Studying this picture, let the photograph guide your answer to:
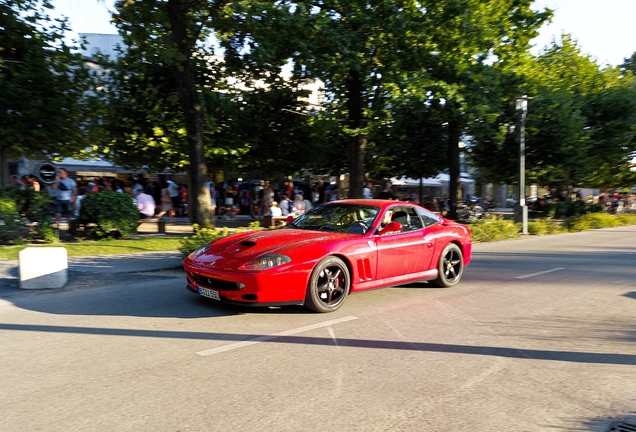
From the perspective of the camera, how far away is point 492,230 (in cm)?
1820

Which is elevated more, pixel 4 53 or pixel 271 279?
pixel 4 53

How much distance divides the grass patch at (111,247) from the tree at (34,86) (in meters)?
3.64

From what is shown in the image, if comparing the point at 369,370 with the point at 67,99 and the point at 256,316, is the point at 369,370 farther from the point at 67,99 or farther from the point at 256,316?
the point at 67,99

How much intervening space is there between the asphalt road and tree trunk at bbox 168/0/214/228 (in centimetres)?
549

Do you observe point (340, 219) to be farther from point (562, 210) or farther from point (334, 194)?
point (562, 210)

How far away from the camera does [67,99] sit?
16078mm

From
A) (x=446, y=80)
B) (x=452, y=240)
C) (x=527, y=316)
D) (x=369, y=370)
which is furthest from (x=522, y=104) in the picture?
(x=369, y=370)

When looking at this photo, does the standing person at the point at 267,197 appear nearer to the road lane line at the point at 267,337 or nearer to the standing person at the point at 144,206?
the standing person at the point at 144,206

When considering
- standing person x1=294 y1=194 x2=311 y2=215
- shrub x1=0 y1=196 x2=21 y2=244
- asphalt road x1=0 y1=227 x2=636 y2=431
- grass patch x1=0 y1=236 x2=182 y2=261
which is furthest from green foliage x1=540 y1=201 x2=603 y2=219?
shrub x1=0 y1=196 x2=21 y2=244

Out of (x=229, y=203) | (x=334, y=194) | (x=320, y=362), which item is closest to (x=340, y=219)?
(x=320, y=362)

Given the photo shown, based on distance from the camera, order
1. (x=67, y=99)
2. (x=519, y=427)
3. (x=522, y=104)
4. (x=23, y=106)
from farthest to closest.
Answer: (x=522, y=104), (x=67, y=99), (x=23, y=106), (x=519, y=427)

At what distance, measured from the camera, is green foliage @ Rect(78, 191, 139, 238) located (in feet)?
47.0

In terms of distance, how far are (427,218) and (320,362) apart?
435 centimetres

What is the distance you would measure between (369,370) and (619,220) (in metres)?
25.8
